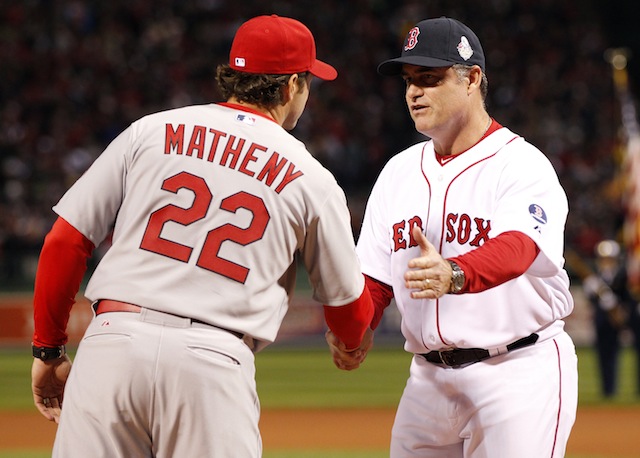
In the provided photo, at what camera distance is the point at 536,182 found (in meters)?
3.83

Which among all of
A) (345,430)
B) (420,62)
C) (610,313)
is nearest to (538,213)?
(420,62)

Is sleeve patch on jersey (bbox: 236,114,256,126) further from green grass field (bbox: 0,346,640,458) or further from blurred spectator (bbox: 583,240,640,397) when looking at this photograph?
blurred spectator (bbox: 583,240,640,397)

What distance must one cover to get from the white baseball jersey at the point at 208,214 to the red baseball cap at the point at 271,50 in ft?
0.53

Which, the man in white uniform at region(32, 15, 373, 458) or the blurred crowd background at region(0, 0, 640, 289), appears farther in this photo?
the blurred crowd background at region(0, 0, 640, 289)

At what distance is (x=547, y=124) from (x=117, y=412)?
2042cm

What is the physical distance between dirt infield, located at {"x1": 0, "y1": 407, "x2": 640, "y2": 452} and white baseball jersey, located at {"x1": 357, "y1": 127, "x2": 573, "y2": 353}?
5604 millimetres

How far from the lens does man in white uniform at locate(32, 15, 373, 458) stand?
10.4 feet

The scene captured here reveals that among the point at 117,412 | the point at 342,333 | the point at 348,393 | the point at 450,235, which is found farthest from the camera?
the point at 348,393

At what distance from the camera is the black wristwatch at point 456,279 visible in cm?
344

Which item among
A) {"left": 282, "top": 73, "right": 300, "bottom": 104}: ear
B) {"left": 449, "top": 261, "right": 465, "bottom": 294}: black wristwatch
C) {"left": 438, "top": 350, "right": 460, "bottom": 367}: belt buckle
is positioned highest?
{"left": 282, "top": 73, "right": 300, "bottom": 104}: ear

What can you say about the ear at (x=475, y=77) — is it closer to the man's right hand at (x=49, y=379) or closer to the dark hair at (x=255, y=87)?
the dark hair at (x=255, y=87)

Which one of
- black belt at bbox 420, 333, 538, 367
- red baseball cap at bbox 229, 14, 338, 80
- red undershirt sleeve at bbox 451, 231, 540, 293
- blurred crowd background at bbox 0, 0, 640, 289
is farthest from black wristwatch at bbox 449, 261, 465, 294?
blurred crowd background at bbox 0, 0, 640, 289

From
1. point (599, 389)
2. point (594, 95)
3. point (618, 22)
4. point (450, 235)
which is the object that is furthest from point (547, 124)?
point (450, 235)

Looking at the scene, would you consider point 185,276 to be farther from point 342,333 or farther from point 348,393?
point 348,393
